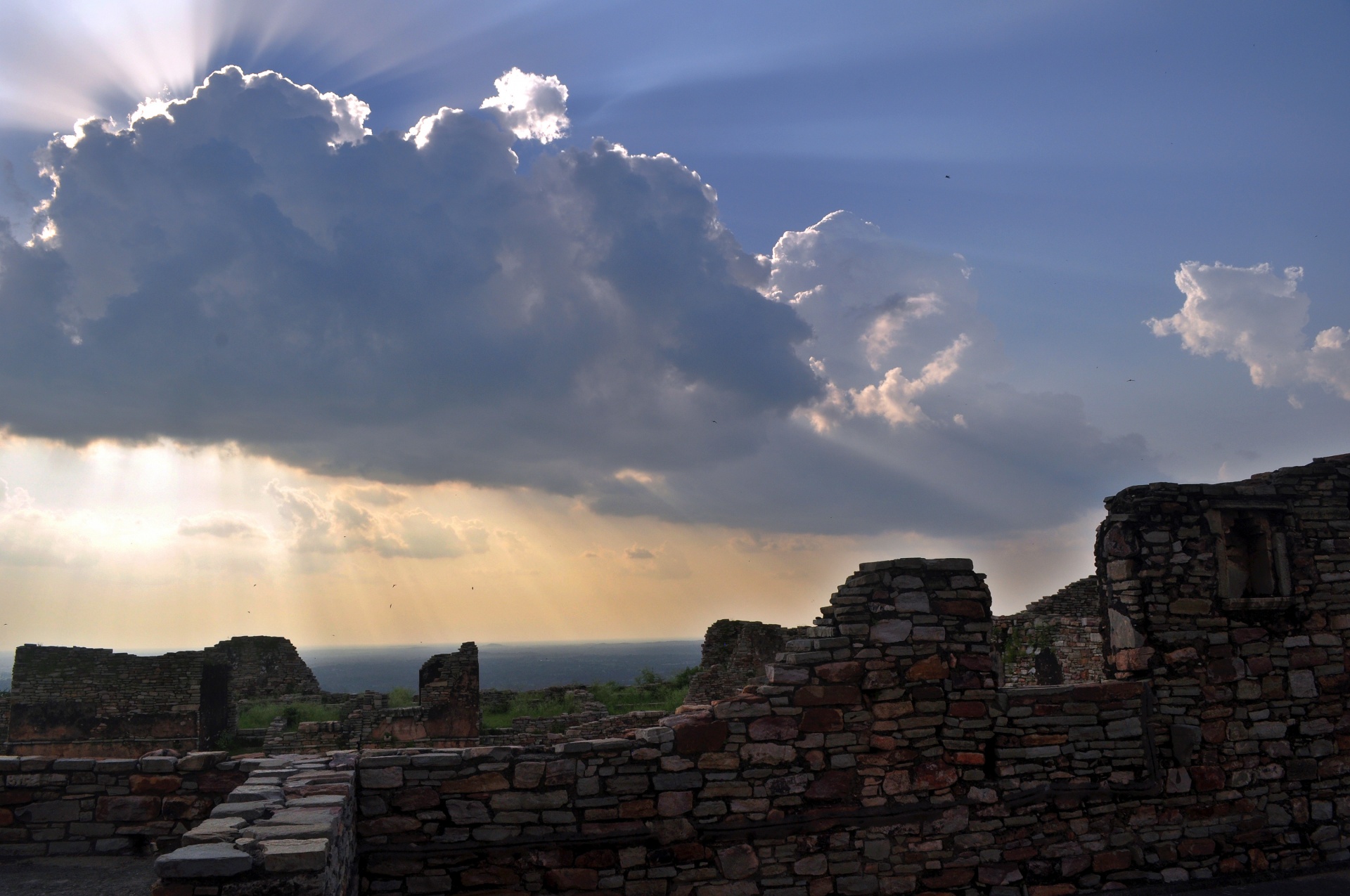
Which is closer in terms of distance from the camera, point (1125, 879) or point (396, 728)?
point (1125, 879)

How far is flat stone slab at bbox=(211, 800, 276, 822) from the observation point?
5.95 metres

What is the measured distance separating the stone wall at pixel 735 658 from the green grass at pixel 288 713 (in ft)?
32.1

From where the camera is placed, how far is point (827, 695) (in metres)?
8.41

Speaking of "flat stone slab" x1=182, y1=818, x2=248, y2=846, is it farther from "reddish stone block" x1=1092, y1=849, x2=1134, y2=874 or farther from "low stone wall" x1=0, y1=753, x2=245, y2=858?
"reddish stone block" x1=1092, y1=849, x2=1134, y2=874

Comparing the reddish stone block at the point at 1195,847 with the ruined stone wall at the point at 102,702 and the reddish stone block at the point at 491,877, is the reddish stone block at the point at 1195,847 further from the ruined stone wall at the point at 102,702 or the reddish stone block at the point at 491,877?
the ruined stone wall at the point at 102,702

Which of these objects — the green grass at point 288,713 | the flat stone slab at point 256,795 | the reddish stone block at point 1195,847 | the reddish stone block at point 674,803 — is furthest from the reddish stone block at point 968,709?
the green grass at point 288,713

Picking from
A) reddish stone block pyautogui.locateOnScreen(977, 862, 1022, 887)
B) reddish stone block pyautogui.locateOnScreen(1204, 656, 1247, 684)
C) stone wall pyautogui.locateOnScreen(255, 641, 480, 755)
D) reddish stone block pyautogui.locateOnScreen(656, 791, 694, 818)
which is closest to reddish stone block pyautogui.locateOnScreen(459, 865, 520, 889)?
reddish stone block pyautogui.locateOnScreen(656, 791, 694, 818)

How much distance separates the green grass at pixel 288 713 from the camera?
21.0 m

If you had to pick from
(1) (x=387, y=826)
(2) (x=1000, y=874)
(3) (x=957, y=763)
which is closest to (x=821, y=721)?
(3) (x=957, y=763)

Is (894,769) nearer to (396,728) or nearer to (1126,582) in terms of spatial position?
(1126,582)

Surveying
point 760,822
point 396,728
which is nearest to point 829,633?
point 760,822

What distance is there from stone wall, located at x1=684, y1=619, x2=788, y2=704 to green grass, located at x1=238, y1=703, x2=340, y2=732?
32.1 feet

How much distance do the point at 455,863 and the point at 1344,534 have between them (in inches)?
457

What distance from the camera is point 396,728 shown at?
1777 cm
